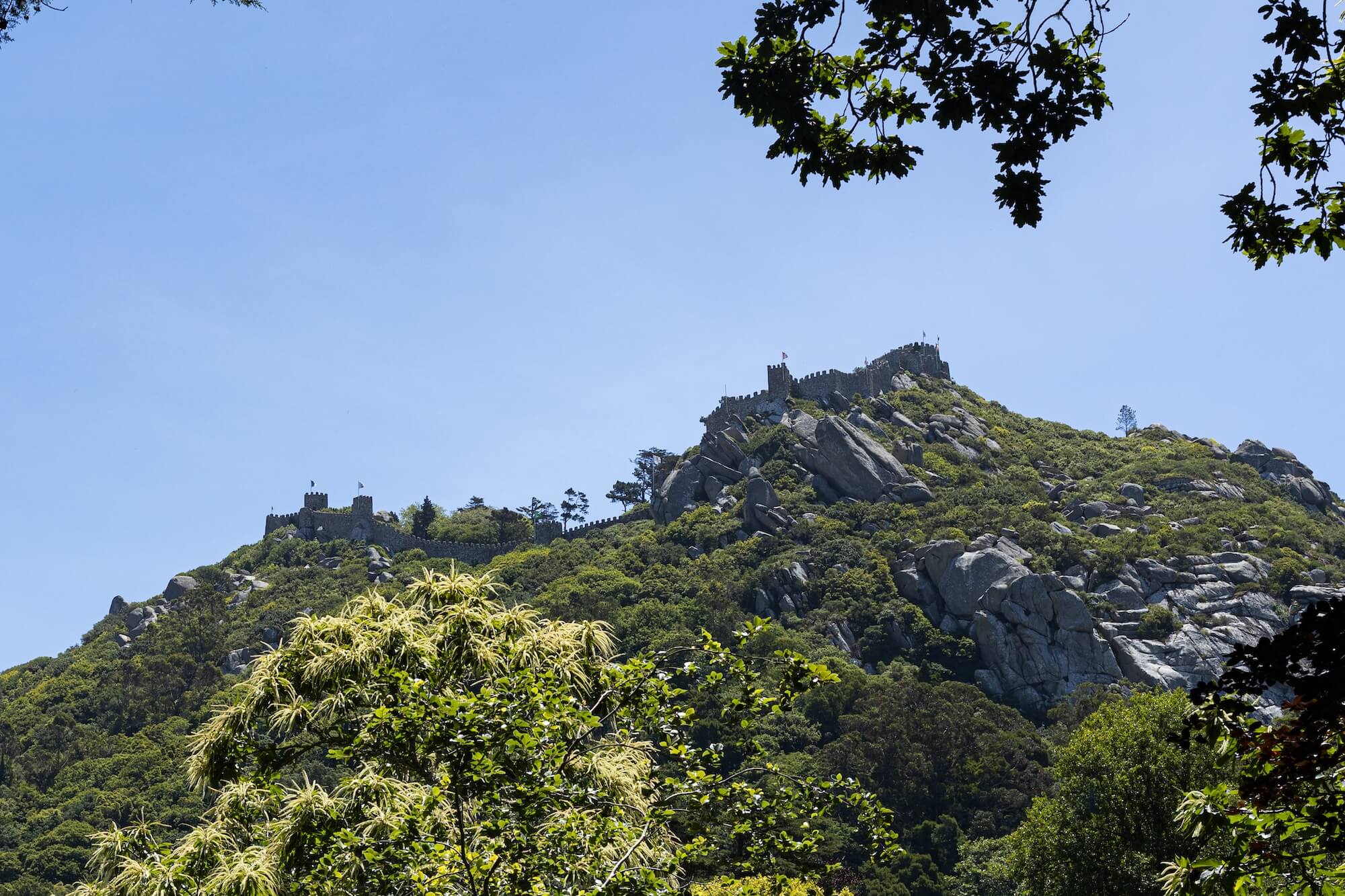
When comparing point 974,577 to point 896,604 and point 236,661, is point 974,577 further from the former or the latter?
point 236,661

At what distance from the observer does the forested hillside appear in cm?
5172

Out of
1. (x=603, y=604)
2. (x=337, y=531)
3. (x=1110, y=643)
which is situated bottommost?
(x=1110, y=643)

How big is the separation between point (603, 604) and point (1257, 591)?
35.0 m

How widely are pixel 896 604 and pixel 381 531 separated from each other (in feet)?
146

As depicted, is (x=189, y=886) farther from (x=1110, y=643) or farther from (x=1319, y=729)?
(x=1110, y=643)

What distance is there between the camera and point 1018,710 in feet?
204

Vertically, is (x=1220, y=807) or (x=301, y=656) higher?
(x=301, y=656)

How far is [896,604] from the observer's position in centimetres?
Answer: 7075

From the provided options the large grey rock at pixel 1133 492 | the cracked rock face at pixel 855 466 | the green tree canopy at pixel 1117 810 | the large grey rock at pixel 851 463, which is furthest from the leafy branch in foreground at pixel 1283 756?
the large grey rock at pixel 1133 492

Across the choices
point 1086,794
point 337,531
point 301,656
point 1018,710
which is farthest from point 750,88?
point 337,531

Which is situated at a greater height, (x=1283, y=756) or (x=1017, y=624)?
(x=1017, y=624)

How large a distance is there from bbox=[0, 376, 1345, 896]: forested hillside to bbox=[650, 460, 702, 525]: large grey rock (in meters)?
0.27

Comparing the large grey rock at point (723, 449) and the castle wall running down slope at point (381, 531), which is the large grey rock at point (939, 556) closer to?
the large grey rock at point (723, 449)

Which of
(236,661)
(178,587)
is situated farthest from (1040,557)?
(178,587)
